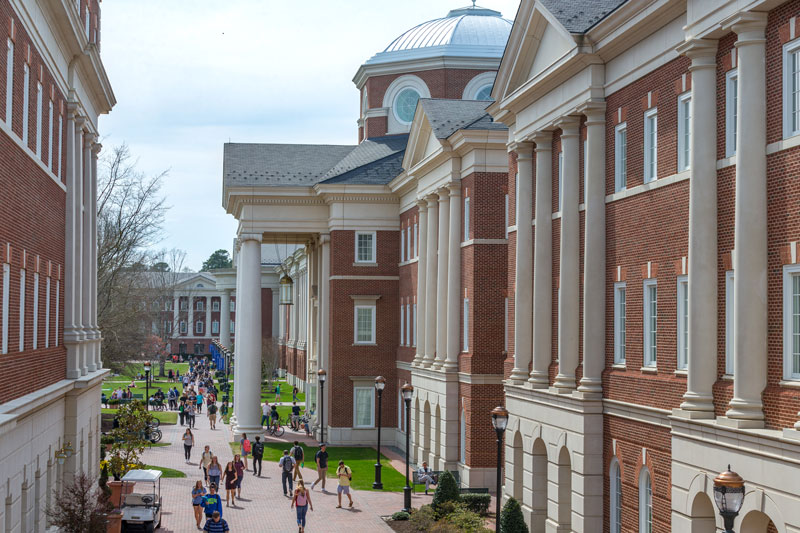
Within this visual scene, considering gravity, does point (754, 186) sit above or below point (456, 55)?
below

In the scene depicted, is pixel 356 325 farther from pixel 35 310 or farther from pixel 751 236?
pixel 751 236

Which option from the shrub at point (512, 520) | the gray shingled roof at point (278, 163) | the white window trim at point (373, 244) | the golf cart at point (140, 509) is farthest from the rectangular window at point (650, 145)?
the gray shingled roof at point (278, 163)

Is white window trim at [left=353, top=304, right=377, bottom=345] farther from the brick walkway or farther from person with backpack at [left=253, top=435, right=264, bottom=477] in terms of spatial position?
person with backpack at [left=253, top=435, right=264, bottom=477]

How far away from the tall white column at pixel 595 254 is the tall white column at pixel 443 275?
16142 mm

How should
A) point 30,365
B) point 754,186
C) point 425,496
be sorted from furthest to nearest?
point 425,496
point 30,365
point 754,186

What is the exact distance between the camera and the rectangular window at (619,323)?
2400cm

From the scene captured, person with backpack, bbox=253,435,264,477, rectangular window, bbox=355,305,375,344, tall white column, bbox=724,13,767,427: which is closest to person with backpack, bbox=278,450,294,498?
person with backpack, bbox=253,435,264,477

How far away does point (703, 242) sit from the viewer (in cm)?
1862

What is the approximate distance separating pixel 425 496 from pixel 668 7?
68.7 ft

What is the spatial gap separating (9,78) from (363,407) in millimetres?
34695

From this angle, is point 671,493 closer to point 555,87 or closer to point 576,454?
point 576,454

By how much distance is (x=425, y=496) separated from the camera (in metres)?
36.8

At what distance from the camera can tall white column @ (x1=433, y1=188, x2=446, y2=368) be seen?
134 feet

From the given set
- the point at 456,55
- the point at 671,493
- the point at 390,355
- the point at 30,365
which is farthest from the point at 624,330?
the point at 456,55
